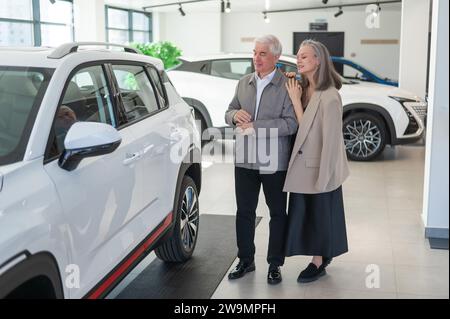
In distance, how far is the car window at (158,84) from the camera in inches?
156

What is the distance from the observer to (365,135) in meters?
8.88

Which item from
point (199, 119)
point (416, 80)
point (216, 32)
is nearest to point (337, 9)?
point (216, 32)

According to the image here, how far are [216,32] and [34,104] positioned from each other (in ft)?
62.2

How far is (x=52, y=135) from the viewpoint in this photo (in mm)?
2422

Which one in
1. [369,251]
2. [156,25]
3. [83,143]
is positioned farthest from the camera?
[156,25]

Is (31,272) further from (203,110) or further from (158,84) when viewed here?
(203,110)

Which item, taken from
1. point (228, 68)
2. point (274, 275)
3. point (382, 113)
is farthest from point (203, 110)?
point (274, 275)

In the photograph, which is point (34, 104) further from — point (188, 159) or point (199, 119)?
point (199, 119)

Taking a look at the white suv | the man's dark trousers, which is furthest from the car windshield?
the man's dark trousers

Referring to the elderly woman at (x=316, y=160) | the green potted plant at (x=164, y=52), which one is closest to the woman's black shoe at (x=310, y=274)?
the elderly woman at (x=316, y=160)

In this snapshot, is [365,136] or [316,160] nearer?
[316,160]

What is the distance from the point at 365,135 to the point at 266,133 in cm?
556

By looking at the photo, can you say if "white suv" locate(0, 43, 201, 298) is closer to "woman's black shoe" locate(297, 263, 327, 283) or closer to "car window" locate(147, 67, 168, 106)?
"car window" locate(147, 67, 168, 106)

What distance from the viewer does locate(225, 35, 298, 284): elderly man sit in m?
3.62
